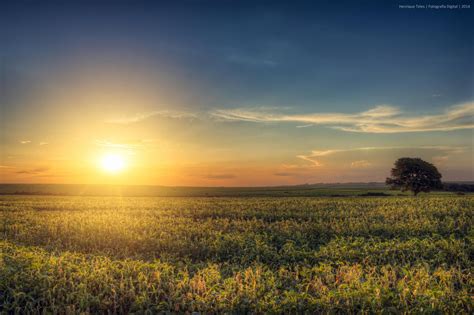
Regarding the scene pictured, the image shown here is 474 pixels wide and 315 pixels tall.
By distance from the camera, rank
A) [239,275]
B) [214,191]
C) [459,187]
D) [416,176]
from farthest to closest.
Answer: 1. [214,191]
2. [459,187]
3. [416,176]
4. [239,275]

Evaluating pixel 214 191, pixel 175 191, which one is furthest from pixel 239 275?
pixel 175 191

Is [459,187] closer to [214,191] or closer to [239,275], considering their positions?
[214,191]

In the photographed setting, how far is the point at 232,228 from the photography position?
1911 centimetres

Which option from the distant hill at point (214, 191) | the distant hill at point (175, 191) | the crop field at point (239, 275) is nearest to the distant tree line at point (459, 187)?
the distant hill at point (214, 191)

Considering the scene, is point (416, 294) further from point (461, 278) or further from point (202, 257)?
point (202, 257)

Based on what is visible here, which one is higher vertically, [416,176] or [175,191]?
[416,176]

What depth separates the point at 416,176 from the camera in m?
77.6

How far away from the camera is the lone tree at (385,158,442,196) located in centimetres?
7675

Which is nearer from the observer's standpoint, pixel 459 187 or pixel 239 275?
pixel 239 275

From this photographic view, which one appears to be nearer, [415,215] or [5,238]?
[5,238]

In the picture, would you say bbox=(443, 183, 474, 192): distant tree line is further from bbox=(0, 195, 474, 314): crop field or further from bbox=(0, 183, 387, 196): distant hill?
bbox=(0, 195, 474, 314): crop field

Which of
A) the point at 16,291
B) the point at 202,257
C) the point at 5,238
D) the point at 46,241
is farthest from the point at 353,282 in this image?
the point at 5,238

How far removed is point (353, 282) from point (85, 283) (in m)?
6.78

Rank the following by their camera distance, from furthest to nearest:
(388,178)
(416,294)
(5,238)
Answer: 1. (388,178)
2. (5,238)
3. (416,294)
